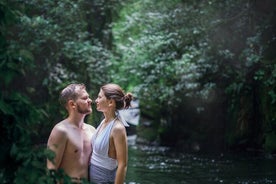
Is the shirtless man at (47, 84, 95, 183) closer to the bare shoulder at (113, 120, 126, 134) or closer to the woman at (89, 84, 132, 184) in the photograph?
the woman at (89, 84, 132, 184)

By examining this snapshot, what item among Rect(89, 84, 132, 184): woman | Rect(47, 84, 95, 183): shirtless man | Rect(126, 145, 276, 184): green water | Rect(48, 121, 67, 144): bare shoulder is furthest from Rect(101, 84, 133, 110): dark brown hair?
Rect(126, 145, 276, 184): green water

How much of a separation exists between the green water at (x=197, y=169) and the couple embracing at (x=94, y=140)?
5.36 metres

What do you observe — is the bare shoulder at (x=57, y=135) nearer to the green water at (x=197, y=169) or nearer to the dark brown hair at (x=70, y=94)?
the dark brown hair at (x=70, y=94)

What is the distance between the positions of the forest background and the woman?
24.6ft

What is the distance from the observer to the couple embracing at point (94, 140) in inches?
165

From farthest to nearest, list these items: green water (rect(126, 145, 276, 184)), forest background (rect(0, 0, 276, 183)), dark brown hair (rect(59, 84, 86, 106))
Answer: forest background (rect(0, 0, 276, 183))
green water (rect(126, 145, 276, 184))
dark brown hair (rect(59, 84, 86, 106))

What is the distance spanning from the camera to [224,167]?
11.4m

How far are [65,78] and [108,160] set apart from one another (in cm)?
1045

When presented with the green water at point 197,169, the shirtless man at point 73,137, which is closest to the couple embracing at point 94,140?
the shirtless man at point 73,137

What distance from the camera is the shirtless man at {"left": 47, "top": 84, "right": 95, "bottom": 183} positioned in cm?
420

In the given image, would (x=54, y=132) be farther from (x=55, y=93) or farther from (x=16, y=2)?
(x=55, y=93)

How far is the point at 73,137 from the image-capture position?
4277 mm

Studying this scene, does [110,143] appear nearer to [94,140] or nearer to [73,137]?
[94,140]

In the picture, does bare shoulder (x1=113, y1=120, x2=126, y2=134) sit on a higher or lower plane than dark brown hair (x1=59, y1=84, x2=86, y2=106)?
lower
